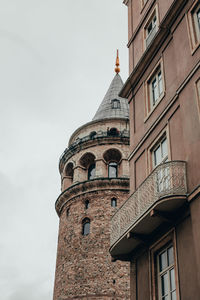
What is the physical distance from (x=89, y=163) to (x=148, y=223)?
22060 mm

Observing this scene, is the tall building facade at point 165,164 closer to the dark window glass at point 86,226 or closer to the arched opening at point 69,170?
the dark window glass at point 86,226

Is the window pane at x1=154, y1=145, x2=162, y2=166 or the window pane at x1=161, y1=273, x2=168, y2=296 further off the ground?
the window pane at x1=154, y1=145, x2=162, y2=166

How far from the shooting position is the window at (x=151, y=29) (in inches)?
674

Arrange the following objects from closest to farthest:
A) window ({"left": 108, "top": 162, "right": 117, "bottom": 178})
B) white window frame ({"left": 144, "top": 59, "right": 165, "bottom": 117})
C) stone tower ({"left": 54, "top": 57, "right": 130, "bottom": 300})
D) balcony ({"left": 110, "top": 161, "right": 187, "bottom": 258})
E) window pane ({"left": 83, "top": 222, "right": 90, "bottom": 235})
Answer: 1. balcony ({"left": 110, "top": 161, "right": 187, "bottom": 258})
2. white window frame ({"left": 144, "top": 59, "right": 165, "bottom": 117})
3. stone tower ({"left": 54, "top": 57, "right": 130, "bottom": 300})
4. window pane ({"left": 83, "top": 222, "right": 90, "bottom": 235})
5. window ({"left": 108, "top": 162, "right": 117, "bottom": 178})

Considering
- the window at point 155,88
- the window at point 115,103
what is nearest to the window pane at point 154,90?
the window at point 155,88

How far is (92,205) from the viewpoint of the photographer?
31250mm

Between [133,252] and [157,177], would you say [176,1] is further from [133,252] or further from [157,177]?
[133,252]

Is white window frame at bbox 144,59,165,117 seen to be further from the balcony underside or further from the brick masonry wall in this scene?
the brick masonry wall

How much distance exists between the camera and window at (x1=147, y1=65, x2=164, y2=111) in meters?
15.4

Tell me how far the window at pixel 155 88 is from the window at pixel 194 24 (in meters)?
2.11

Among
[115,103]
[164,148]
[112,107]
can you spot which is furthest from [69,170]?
[164,148]

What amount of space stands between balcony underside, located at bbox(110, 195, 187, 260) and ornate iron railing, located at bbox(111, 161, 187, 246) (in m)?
0.13

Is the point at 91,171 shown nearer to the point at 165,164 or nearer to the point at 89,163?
the point at 89,163

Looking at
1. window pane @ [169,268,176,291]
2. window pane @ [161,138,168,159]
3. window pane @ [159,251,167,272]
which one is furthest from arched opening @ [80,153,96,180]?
window pane @ [169,268,176,291]
